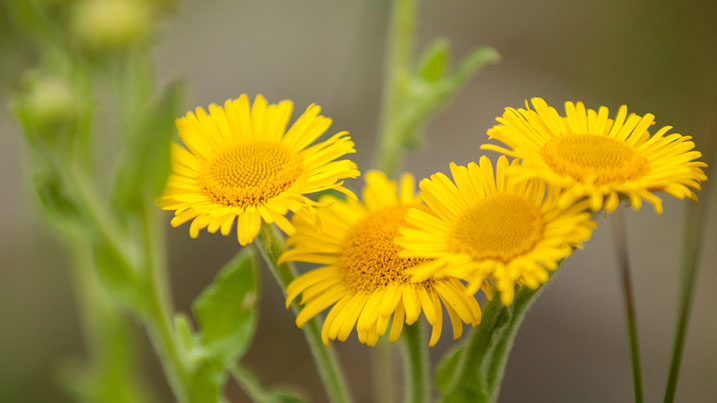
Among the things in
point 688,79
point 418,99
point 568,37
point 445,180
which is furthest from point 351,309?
point 568,37

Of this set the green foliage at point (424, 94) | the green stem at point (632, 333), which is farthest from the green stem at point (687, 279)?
the green foliage at point (424, 94)

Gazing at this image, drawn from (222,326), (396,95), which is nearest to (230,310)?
(222,326)

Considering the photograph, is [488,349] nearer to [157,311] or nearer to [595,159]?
[595,159]

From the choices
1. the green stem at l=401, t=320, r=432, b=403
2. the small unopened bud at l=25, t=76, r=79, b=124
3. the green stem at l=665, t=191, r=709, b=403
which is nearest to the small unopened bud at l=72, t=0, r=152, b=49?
the small unopened bud at l=25, t=76, r=79, b=124

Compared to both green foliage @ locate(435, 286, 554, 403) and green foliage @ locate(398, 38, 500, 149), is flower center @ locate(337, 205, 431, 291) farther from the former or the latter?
green foliage @ locate(398, 38, 500, 149)

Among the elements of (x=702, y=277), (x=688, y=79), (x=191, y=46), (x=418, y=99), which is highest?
(x=191, y=46)

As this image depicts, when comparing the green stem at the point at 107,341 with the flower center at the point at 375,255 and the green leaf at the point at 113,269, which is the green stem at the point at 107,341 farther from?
the flower center at the point at 375,255

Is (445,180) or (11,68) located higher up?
(11,68)

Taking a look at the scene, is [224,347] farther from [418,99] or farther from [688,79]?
[688,79]
